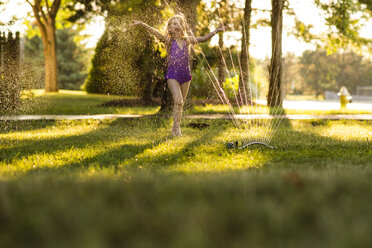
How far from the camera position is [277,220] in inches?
71.4

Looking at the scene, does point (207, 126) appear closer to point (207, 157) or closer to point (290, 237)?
point (207, 157)

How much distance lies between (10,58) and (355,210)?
1078cm

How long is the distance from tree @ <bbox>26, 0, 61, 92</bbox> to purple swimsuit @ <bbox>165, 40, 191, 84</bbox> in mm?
14824

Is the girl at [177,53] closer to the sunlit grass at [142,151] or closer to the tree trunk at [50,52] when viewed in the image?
the sunlit grass at [142,151]

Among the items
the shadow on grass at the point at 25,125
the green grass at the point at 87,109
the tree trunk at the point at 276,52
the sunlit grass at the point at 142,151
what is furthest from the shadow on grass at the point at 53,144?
the tree trunk at the point at 276,52

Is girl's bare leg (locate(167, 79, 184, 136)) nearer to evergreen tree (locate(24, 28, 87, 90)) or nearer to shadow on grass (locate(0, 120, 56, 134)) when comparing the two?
shadow on grass (locate(0, 120, 56, 134))

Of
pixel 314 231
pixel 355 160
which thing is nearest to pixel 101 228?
pixel 314 231

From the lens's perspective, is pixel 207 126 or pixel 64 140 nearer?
pixel 64 140

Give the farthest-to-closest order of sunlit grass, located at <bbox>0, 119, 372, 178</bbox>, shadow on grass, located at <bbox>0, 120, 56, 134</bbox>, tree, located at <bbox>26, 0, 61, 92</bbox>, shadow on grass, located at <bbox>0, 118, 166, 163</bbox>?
tree, located at <bbox>26, 0, 61, 92</bbox> → shadow on grass, located at <bbox>0, 120, 56, 134</bbox> → shadow on grass, located at <bbox>0, 118, 166, 163</bbox> → sunlit grass, located at <bbox>0, 119, 372, 178</bbox>

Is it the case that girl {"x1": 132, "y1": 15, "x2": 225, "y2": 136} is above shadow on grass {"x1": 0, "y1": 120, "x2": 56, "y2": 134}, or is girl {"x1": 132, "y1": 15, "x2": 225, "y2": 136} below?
Result: above

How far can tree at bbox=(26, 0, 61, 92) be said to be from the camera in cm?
1966

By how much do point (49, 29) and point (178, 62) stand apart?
1689cm

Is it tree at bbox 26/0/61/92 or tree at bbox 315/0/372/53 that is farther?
tree at bbox 26/0/61/92

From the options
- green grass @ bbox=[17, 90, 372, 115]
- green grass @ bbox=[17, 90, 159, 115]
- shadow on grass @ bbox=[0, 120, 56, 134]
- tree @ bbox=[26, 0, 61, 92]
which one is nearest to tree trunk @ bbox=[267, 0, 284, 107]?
green grass @ bbox=[17, 90, 372, 115]
